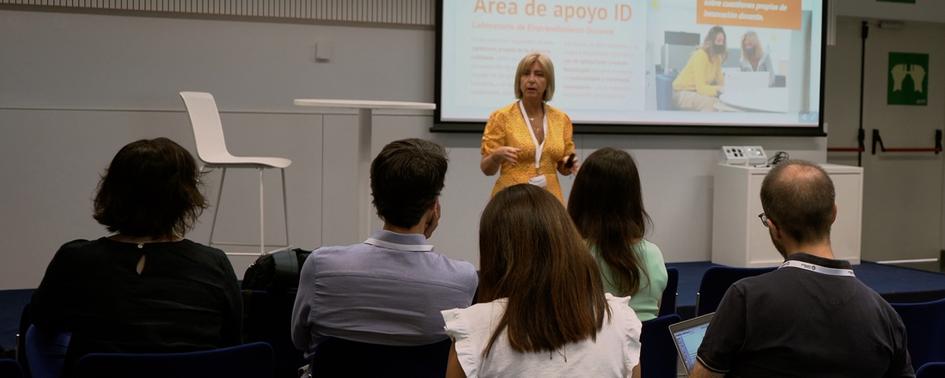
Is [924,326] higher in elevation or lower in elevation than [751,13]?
lower

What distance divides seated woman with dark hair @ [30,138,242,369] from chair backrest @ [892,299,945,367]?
76.3 inches

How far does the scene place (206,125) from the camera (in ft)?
16.6

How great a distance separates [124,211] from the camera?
Result: 216 cm

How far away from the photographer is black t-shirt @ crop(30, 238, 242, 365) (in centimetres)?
206

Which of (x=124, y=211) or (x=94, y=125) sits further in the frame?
(x=94, y=125)

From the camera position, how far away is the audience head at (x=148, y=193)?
2158 millimetres

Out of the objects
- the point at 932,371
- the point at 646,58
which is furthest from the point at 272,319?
the point at 646,58

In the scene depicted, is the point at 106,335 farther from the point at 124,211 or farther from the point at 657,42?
the point at 657,42

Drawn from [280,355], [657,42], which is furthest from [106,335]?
[657,42]

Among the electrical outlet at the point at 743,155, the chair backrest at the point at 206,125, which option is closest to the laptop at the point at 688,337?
the chair backrest at the point at 206,125

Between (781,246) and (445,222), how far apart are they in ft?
13.9

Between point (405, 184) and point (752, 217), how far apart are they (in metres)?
4.48

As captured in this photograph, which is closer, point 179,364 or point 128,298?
point 179,364

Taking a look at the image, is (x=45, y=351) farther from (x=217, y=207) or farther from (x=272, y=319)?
(x=217, y=207)
